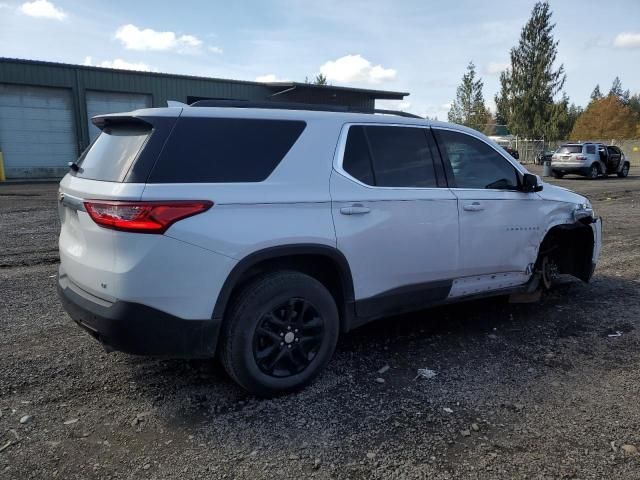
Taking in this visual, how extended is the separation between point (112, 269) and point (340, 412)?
63.5 inches

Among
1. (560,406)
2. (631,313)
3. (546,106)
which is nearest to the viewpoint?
(560,406)

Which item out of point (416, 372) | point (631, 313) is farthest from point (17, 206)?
point (631, 313)

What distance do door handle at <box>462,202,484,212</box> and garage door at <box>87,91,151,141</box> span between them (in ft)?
76.4

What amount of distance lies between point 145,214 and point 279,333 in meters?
1.13

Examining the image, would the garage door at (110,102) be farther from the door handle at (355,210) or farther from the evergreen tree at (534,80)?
the evergreen tree at (534,80)

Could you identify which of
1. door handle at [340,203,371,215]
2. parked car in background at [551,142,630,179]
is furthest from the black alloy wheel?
parked car in background at [551,142,630,179]

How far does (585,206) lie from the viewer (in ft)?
17.2

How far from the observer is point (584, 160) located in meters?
23.5

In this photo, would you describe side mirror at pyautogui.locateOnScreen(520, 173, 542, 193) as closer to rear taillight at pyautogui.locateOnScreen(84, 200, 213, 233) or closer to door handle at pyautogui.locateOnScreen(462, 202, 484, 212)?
door handle at pyautogui.locateOnScreen(462, 202, 484, 212)

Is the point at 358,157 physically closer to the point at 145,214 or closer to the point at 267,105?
the point at 267,105

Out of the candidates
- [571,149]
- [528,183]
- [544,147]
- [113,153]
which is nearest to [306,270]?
[113,153]

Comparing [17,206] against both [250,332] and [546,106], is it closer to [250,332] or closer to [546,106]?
[250,332]

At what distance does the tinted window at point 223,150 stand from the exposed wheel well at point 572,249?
3197mm

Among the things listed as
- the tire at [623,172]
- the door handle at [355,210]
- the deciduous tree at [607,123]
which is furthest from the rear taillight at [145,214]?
the deciduous tree at [607,123]
